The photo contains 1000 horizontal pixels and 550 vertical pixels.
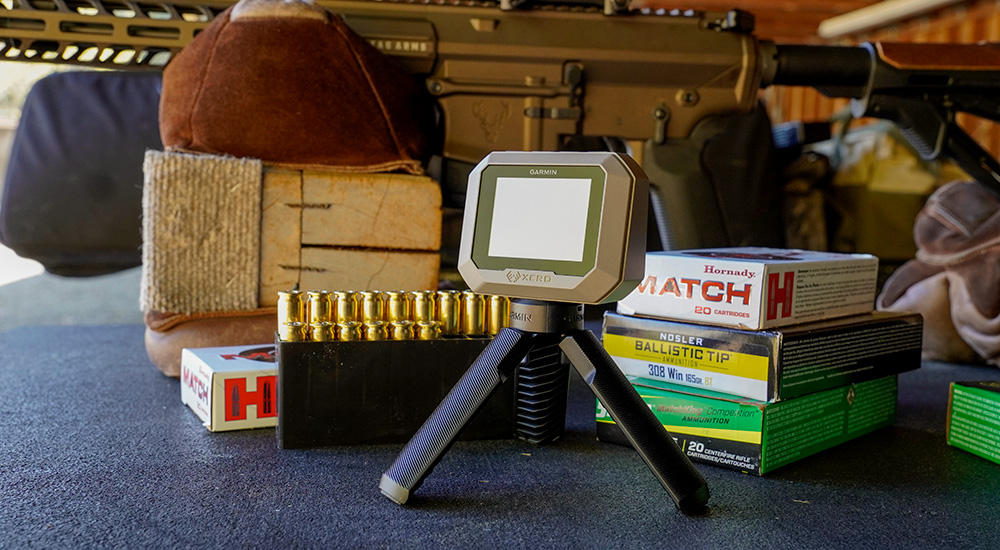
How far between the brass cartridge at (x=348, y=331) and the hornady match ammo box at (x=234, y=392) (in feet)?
0.32

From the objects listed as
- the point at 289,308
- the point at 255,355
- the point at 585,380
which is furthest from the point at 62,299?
the point at 585,380

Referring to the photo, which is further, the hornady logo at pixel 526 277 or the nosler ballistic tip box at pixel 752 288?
the nosler ballistic tip box at pixel 752 288

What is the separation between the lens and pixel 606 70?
1397 mm

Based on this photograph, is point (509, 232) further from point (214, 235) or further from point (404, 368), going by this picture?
point (214, 235)

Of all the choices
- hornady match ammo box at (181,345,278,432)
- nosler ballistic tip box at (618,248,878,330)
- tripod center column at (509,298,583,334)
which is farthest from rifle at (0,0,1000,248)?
tripod center column at (509,298,583,334)

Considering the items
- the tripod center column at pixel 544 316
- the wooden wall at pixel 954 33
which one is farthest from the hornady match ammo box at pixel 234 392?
the wooden wall at pixel 954 33

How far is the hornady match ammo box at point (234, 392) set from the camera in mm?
920

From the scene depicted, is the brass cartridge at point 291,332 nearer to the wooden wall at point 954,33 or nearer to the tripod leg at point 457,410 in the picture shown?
the tripod leg at point 457,410

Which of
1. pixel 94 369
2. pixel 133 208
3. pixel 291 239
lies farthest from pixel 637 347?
pixel 133 208

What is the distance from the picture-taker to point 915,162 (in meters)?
2.01

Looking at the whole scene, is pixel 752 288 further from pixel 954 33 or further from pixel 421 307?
pixel 954 33

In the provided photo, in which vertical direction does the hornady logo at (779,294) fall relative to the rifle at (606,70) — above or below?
below

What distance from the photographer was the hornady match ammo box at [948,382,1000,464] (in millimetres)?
880

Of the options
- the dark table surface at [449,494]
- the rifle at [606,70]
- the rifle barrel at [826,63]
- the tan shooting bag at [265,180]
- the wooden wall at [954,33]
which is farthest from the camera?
the wooden wall at [954,33]
